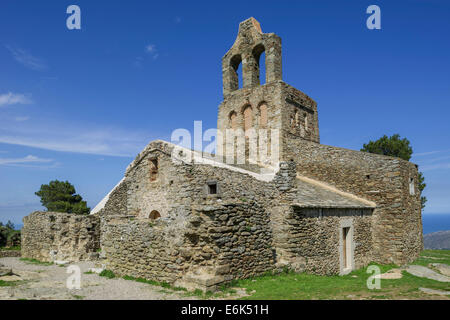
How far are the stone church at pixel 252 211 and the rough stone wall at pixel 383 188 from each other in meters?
0.05

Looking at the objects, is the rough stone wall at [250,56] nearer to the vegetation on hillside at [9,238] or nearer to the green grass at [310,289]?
the green grass at [310,289]

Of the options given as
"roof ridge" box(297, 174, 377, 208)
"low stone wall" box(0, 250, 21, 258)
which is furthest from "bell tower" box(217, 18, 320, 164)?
"low stone wall" box(0, 250, 21, 258)

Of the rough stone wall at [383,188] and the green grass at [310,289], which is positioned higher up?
the rough stone wall at [383,188]

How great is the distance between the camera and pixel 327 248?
11734 millimetres

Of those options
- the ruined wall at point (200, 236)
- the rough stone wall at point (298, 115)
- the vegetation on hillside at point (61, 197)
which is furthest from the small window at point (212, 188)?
the vegetation on hillside at point (61, 197)

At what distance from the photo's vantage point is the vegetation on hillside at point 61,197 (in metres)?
28.2

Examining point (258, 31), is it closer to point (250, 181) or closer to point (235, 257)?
point (250, 181)

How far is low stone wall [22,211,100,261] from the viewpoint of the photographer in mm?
13875

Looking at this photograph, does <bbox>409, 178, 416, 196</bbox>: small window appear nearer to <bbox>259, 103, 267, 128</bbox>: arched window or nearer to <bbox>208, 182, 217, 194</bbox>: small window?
<bbox>259, 103, 267, 128</bbox>: arched window

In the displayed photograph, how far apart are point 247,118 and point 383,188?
9.40 metres

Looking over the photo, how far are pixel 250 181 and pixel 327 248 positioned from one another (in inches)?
159

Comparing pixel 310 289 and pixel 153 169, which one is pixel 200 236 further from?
pixel 153 169

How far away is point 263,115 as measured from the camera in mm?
19547

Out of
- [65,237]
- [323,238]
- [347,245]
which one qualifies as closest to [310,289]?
[323,238]
